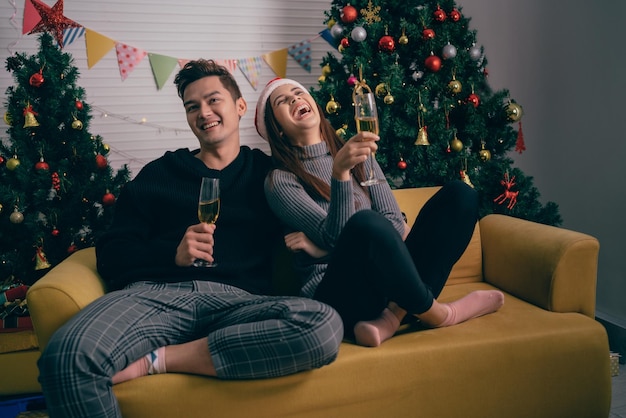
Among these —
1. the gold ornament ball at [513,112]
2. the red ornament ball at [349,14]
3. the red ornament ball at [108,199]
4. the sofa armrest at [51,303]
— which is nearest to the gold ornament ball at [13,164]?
the red ornament ball at [108,199]

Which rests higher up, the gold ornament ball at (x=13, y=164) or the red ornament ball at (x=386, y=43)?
the red ornament ball at (x=386, y=43)

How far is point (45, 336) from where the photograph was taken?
1.39m

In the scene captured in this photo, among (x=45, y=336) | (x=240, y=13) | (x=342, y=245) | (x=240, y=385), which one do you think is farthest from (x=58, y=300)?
(x=240, y=13)

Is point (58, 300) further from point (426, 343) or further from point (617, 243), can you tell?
point (617, 243)

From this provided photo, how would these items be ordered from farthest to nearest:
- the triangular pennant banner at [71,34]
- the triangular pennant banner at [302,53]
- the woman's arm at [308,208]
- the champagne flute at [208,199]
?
the triangular pennant banner at [302,53] < the triangular pennant banner at [71,34] < the woman's arm at [308,208] < the champagne flute at [208,199]

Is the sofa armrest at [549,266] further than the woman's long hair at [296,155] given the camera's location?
No

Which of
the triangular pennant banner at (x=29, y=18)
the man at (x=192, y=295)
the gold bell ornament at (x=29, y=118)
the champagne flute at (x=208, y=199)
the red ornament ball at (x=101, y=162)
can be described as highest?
the triangular pennant banner at (x=29, y=18)

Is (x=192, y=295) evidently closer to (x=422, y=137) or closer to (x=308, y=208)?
(x=308, y=208)

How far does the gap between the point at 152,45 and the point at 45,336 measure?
83.6 inches

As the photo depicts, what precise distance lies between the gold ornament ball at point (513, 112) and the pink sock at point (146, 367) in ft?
6.17

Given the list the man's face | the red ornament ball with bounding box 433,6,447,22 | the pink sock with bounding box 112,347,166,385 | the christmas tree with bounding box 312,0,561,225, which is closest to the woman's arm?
the man's face

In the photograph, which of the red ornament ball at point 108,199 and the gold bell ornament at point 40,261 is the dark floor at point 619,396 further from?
the gold bell ornament at point 40,261

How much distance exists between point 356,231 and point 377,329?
11.3 inches

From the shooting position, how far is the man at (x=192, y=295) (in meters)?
1.22
